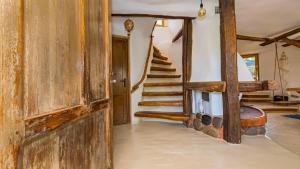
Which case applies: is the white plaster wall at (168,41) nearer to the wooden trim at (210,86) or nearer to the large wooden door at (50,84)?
the wooden trim at (210,86)

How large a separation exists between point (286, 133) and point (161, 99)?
2.37 meters

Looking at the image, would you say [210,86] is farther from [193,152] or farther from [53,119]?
[53,119]

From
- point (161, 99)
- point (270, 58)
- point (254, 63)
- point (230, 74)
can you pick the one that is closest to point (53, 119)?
point (230, 74)

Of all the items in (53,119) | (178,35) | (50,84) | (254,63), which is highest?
(178,35)

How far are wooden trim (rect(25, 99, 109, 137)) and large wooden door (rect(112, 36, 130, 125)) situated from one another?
3115mm

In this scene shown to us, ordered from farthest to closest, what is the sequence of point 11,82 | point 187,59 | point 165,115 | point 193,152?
point 165,115 < point 187,59 < point 193,152 < point 11,82

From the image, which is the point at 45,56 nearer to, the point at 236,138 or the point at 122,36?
the point at 236,138

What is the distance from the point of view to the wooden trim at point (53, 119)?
0.69 metres

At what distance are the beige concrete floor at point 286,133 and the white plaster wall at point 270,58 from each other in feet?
11.1

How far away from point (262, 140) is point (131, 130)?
→ 207 centimetres

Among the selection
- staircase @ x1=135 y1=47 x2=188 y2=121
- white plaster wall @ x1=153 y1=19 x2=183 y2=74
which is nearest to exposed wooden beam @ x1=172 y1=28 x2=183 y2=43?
white plaster wall @ x1=153 y1=19 x2=183 y2=74

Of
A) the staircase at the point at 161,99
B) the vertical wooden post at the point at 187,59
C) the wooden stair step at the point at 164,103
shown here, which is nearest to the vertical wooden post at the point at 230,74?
the vertical wooden post at the point at 187,59

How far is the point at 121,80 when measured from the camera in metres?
4.49

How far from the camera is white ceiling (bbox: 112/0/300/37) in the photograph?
3275mm
